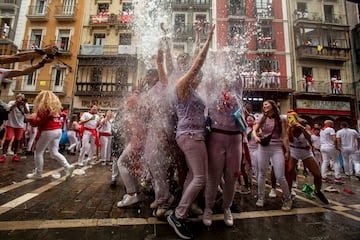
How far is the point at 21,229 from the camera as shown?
229cm

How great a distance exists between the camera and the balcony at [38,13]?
22.5 metres

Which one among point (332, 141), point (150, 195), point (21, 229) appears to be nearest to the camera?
point (21, 229)

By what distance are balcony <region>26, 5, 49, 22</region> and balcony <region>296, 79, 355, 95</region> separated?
26756mm

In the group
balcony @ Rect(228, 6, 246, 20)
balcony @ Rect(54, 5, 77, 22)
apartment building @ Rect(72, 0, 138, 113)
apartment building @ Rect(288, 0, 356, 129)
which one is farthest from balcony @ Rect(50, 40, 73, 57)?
apartment building @ Rect(288, 0, 356, 129)

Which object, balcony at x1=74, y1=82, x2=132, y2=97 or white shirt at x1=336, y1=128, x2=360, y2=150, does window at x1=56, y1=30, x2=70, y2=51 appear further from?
white shirt at x1=336, y1=128, x2=360, y2=150

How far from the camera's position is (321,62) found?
20.7 metres

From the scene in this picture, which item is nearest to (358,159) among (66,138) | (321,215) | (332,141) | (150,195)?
(332,141)

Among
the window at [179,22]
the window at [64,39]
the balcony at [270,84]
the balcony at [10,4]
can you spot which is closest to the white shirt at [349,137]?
the balcony at [270,84]

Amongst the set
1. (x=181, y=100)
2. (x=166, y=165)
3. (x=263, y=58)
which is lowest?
(x=166, y=165)

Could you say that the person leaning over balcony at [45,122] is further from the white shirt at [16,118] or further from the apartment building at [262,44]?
the apartment building at [262,44]

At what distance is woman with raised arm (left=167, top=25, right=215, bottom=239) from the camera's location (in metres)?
2.35

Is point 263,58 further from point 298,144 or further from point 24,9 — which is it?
point 24,9

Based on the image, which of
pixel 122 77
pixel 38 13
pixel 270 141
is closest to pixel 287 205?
pixel 270 141

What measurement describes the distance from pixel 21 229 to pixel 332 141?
8526mm
